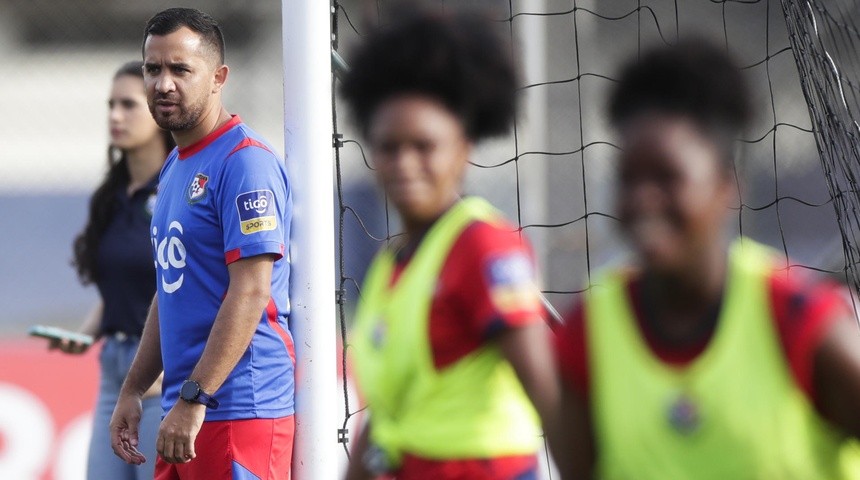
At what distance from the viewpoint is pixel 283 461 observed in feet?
9.26

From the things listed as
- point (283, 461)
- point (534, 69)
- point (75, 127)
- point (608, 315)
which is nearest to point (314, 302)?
point (283, 461)

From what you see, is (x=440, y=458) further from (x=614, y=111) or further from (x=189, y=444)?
(x=189, y=444)

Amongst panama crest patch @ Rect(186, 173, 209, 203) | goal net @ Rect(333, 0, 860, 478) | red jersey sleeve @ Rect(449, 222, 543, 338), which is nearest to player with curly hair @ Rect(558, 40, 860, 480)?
red jersey sleeve @ Rect(449, 222, 543, 338)

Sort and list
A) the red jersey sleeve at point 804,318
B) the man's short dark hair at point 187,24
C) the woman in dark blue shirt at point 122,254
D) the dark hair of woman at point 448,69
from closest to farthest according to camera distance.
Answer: the red jersey sleeve at point 804,318 → the dark hair of woman at point 448,69 → the man's short dark hair at point 187,24 → the woman in dark blue shirt at point 122,254

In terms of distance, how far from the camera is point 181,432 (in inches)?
101

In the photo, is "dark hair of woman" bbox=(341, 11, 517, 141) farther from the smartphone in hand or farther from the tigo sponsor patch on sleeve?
the smartphone in hand

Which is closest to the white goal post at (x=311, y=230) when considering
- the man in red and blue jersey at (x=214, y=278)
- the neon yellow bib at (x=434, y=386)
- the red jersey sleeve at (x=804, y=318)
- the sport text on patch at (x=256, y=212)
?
the man in red and blue jersey at (x=214, y=278)

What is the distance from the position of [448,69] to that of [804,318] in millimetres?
755

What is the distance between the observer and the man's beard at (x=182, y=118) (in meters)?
2.80

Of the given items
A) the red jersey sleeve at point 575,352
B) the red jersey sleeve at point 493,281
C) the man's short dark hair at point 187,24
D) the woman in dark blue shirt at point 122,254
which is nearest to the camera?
the red jersey sleeve at point 575,352

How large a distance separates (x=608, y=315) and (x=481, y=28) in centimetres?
61

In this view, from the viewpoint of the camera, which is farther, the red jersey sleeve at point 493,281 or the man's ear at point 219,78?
the man's ear at point 219,78

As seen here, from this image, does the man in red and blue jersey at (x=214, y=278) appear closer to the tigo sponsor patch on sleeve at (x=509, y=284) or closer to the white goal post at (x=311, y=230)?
the white goal post at (x=311, y=230)

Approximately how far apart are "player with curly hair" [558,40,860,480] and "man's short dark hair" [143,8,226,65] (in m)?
1.62
